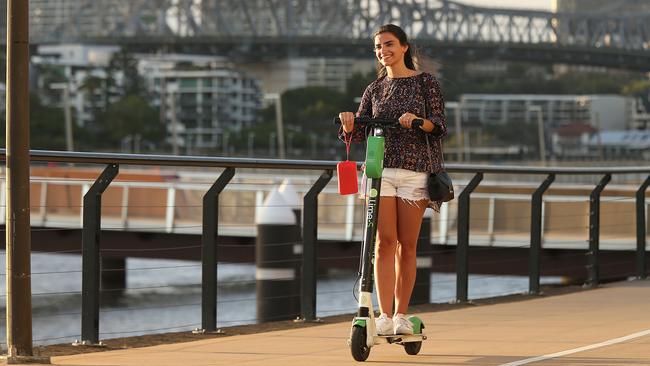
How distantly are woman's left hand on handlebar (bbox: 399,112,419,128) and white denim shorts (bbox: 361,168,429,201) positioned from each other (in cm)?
31

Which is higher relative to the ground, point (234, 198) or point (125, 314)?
point (234, 198)

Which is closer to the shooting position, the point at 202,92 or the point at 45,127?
the point at 45,127

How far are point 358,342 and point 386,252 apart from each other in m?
0.51

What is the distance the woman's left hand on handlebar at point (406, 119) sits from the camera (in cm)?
697

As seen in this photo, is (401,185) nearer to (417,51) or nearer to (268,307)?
(417,51)

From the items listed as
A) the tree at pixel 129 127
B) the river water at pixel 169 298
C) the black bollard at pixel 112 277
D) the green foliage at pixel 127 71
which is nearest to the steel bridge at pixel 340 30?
the green foliage at pixel 127 71

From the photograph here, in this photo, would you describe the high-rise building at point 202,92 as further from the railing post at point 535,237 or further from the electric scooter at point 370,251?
the electric scooter at point 370,251

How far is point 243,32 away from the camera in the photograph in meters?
143

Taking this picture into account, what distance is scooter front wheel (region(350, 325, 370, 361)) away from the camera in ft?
22.7

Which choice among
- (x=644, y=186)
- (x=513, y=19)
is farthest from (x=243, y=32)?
(x=644, y=186)

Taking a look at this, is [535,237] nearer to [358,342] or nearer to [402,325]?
[402,325]

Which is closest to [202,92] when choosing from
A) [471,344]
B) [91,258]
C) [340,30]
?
[340,30]

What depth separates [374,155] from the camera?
6.96 metres

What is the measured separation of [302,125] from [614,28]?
32169mm
